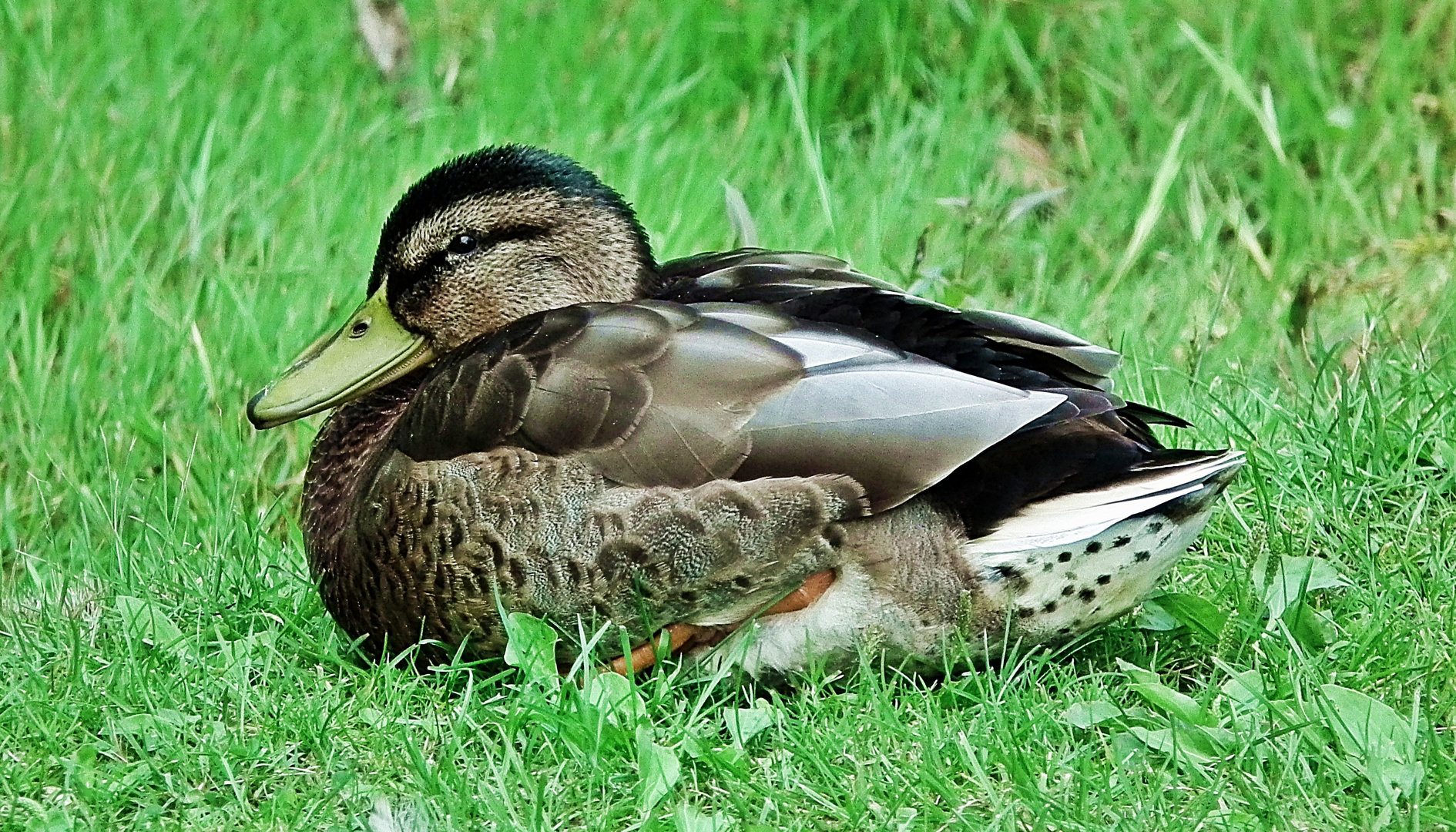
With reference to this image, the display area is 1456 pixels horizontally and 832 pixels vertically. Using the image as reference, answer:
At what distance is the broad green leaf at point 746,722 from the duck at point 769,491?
5.5 inches

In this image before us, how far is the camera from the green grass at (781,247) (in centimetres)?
295

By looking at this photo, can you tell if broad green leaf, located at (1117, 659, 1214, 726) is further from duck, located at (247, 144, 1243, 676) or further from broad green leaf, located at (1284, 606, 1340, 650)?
broad green leaf, located at (1284, 606, 1340, 650)

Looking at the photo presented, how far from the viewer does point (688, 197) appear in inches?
208

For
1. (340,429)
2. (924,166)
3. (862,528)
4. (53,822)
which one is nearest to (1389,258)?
(924,166)

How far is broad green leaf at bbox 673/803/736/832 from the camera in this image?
2.79 m

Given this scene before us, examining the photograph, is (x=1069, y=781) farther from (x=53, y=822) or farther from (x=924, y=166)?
(x=924, y=166)

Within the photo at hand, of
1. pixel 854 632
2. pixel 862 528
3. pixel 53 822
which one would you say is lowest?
pixel 53 822

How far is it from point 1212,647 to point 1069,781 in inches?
23.6

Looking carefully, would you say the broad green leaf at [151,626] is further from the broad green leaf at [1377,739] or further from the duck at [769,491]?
the broad green leaf at [1377,739]

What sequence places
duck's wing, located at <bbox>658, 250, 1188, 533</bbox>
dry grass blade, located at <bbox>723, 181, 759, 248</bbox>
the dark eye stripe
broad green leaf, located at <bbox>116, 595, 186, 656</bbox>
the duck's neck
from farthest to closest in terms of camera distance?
dry grass blade, located at <bbox>723, 181, 759, 248</bbox>
the dark eye stripe
the duck's neck
broad green leaf, located at <bbox>116, 595, 186, 656</bbox>
duck's wing, located at <bbox>658, 250, 1188, 533</bbox>

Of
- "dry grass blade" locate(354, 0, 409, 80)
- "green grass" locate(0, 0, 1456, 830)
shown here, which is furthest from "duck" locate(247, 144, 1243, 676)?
"dry grass blade" locate(354, 0, 409, 80)

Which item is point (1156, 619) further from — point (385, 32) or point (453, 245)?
point (385, 32)

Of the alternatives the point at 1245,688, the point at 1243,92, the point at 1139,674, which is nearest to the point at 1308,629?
the point at 1245,688

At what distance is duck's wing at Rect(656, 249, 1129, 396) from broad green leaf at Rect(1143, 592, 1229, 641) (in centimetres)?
35
